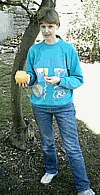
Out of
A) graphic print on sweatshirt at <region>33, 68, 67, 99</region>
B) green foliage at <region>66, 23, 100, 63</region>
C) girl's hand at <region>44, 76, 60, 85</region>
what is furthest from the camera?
green foliage at <region>66, 23, 100, 63</region>

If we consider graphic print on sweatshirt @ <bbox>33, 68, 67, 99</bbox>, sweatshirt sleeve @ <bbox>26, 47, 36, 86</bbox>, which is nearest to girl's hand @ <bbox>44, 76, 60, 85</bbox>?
graphic print on sweatshirt @ <bbox>33, 68, 67, 99</bbox>

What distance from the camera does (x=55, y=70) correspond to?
214 centimetres

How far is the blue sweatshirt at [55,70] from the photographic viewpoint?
2109 mm

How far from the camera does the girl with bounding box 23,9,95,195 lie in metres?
2.11

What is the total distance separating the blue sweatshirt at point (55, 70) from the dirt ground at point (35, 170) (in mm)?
777

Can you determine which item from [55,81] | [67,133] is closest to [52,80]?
[55,81]

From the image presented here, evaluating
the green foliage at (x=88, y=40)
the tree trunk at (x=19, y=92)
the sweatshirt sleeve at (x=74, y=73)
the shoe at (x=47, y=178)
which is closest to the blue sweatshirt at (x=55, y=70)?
the sweatshirt sleeve at (x=74, y=73)

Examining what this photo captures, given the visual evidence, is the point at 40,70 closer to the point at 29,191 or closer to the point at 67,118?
the point at 67,118

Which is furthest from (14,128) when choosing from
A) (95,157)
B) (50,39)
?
(50,39)

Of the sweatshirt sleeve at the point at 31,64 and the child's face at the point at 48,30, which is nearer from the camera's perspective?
the child's face at the point at 48,30

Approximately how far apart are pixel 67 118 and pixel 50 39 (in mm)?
574

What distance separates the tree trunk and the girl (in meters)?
0.56

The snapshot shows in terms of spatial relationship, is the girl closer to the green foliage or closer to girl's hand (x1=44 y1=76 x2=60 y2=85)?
girl's hand (x1=44 y1=76 x2=60 y2=85)

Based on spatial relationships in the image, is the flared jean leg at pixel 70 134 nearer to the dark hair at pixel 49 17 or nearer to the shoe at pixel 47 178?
the shoe at pixel 47 178
